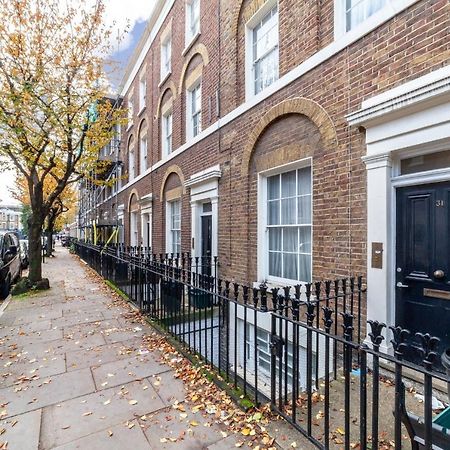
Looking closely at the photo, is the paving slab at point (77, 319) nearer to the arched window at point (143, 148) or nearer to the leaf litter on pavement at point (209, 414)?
the leaf litter on pavement at point (209, 414)

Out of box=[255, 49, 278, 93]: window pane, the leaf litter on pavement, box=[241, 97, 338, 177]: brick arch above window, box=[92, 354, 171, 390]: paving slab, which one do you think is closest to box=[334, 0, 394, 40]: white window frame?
box=[241, 97, 338, 177]: brick arch above window

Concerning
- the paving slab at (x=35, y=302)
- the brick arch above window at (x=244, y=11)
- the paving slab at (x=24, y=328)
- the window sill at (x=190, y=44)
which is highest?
the window sill at (x=190, y=44)

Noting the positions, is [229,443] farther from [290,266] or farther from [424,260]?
[290,266]

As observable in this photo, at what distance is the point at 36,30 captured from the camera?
867 centimetres

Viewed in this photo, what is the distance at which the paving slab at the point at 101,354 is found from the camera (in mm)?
4211

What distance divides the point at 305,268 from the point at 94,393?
3618mm

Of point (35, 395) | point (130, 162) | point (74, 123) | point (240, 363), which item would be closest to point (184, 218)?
point (74, 123)

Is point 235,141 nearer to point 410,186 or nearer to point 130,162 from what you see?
point 410,186

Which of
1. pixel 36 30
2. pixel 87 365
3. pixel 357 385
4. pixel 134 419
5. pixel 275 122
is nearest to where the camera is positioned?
pixel 134 419

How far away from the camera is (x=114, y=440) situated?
2.64 m

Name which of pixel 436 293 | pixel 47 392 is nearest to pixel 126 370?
pixel 47 392

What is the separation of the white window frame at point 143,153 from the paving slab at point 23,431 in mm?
12297

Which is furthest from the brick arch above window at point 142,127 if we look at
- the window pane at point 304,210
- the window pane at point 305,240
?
the window pane at point 305,240

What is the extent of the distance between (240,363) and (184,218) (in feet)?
17.4
